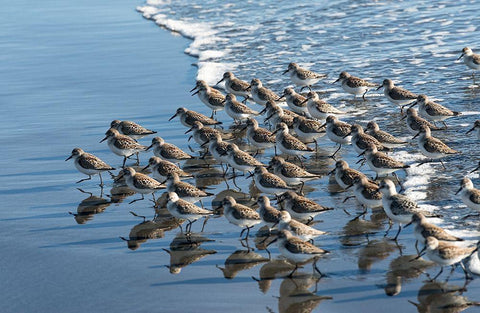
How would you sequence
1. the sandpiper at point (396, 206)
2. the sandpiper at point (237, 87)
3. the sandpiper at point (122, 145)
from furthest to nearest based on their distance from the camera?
the sandpiper at point (237, 87) → the sandpiper at point (122, 145) → the sandpiper at point (396, 206)

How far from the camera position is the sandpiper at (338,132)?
13109mm

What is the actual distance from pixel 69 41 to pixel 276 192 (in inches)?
597

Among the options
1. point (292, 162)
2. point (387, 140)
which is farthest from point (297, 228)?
point (387, 140)

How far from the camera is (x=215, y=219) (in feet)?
35.1

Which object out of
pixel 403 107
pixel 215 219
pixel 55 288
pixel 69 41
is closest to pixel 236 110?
pixel 403 107

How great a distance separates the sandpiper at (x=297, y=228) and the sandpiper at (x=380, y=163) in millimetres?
2334

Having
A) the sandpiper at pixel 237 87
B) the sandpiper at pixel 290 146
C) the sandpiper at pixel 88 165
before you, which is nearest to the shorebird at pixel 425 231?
the sandpiper at pixel 290 146

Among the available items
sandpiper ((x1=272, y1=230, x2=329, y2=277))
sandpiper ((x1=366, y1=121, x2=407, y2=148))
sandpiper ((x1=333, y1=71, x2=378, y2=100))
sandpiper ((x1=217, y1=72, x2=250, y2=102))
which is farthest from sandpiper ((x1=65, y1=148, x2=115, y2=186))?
sandpiper ((x1=333, y1=71, x2=378, y2=100))

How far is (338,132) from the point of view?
13.2 metres

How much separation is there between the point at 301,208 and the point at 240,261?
4.09 ft

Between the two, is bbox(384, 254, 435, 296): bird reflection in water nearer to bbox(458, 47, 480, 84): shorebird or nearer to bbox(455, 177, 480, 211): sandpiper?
bbox(455, 177, 480, 211): sandpiper

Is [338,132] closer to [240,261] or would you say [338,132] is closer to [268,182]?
[268,182]

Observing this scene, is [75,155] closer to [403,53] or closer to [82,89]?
[82,89]

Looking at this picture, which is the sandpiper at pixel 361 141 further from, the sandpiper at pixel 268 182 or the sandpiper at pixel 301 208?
the sandpiper at pixel 301 208
